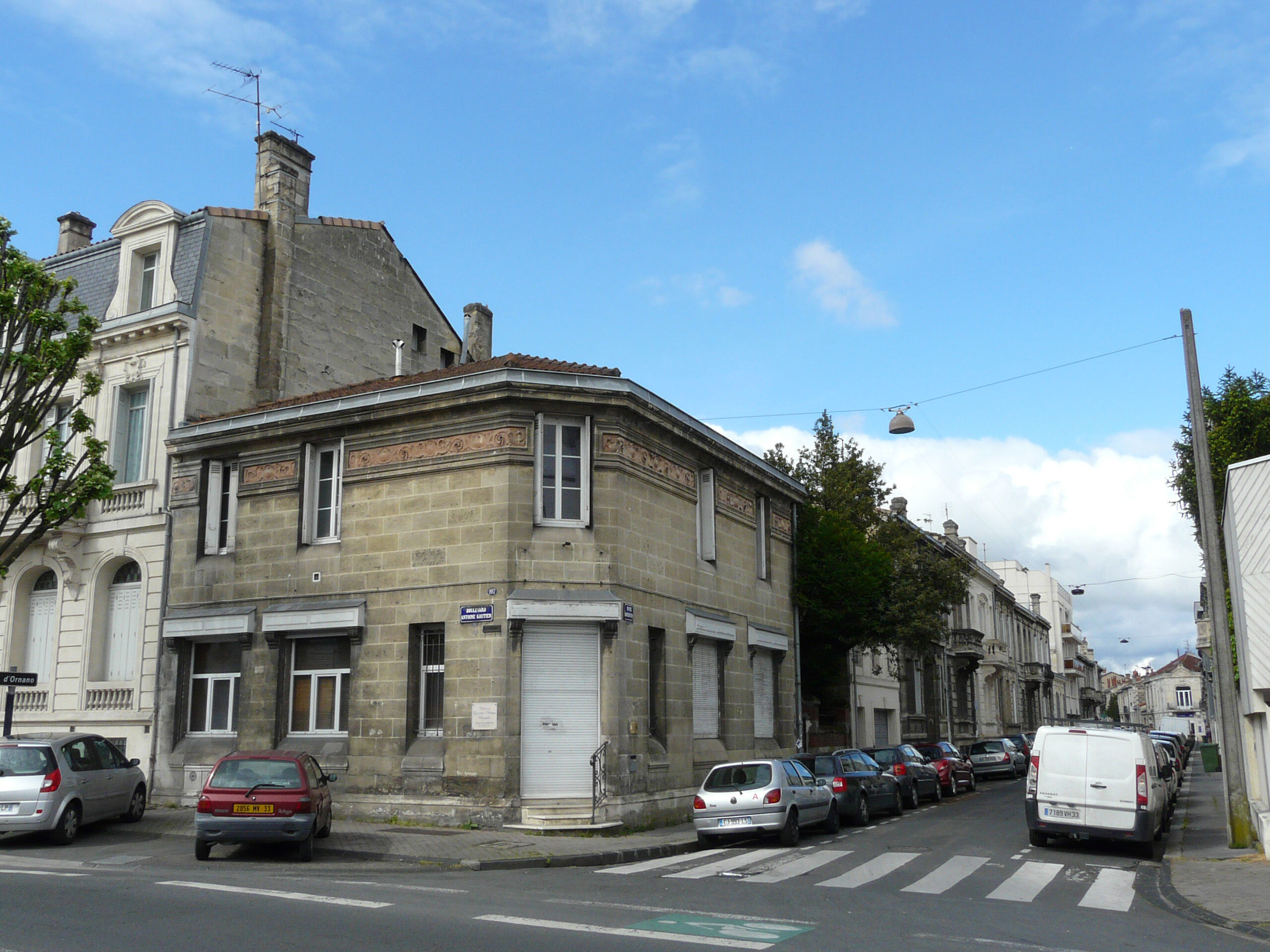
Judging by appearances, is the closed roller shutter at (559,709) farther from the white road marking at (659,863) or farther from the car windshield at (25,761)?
the car windshield at (25,761)

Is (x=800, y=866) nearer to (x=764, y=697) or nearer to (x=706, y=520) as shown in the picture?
(x=706, y=520)

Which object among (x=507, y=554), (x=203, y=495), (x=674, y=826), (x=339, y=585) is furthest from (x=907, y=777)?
(x=203, y=495)

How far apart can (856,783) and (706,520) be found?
242 inches

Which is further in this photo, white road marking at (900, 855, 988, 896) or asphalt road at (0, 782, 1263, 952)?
white road marking at (900, 855, 988, 896)

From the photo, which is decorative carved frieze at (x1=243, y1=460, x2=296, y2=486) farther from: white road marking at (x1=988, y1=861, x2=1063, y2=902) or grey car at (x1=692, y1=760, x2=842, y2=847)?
white road marking at (x1=988, y1=861, x2=1063, y2=902)

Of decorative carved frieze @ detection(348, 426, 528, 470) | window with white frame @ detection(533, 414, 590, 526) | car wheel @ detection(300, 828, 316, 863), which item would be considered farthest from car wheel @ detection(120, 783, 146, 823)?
window with white frame @ detection(533, 414, 590, 526)

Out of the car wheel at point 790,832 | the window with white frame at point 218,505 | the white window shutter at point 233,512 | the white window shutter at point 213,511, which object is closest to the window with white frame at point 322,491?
the white window shutter at point 233,512

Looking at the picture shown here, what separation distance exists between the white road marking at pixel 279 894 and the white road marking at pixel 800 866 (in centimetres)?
486

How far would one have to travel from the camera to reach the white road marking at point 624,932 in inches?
358

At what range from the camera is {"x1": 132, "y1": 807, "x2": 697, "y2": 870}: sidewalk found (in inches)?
603

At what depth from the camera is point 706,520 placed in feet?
77.8

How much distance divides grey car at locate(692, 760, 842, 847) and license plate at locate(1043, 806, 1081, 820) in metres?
3.75

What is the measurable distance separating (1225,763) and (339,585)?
15.3 m

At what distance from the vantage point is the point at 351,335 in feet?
93.1
